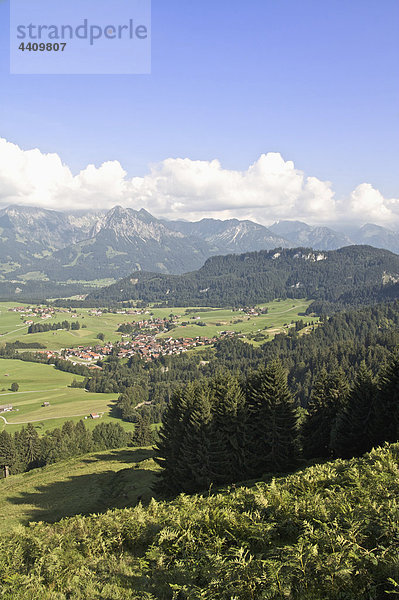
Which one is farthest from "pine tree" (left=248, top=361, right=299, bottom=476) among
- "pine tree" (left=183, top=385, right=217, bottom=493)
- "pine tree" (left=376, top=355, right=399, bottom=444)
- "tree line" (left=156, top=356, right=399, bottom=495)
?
"pine tree" (left=376, top=355, right=399, bottom=444)

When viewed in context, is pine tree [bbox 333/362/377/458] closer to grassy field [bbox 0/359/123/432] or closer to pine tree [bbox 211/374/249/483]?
pine tree [bbox 211/374/249/483]

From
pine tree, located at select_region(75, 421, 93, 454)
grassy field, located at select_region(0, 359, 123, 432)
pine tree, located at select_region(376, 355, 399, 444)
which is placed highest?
pine tree, located at select_region(376, 355, 399, 444)

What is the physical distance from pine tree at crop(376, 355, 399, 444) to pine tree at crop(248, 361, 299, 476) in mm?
7909

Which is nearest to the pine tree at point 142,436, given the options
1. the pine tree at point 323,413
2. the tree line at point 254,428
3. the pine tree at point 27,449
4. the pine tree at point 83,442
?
the pine tree at point 83,442

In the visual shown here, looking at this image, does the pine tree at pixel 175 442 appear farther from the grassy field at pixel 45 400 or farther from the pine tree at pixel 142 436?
the grassy field at pixel 45 400

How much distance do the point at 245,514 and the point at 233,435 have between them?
22.4 metres

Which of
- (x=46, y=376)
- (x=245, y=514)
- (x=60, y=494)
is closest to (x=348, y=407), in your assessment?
(x=245, y=514)

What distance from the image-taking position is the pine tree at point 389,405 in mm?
30062

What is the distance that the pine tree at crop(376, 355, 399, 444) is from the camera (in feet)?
98.6

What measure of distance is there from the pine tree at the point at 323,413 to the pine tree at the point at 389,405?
5.87 metres

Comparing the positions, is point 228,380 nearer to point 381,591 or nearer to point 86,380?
point 381,591

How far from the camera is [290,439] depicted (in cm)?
3509

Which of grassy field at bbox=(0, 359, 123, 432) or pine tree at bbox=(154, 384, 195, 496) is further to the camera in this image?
grassy field at bbox=(0, 359, 123, 432)

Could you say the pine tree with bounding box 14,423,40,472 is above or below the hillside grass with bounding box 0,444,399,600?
below
